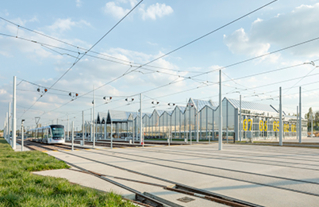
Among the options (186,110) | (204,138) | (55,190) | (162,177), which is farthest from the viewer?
(186,110)

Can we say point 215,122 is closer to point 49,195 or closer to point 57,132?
point 57,132

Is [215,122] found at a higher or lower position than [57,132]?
higher

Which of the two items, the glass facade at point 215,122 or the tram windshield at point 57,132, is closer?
the tram windshield at point 57,132

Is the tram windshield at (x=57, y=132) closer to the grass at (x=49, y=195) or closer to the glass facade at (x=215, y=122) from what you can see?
the glass facade at (x=215, y=122)

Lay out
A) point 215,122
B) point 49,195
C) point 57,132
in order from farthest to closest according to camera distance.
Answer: point 215,122
point 57,132
point 49,195

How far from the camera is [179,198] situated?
6.48 metres

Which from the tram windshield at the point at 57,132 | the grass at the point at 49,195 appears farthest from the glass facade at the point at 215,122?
the grass at the point at 49,195

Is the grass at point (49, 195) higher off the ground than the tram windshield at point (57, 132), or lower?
higher

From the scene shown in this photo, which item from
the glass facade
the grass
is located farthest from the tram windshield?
the grass

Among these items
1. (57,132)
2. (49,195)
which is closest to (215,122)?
(57,132)

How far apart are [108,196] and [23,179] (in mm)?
3902

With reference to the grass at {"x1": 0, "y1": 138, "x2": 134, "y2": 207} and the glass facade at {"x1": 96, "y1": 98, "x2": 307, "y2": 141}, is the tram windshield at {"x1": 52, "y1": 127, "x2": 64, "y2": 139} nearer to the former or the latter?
the glass facade at {"x1": 96, "y1": 98, "x2": 307, "y2": 141}

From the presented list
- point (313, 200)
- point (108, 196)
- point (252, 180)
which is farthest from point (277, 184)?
point (108, 196)

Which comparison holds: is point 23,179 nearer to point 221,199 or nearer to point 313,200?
point 221,199
